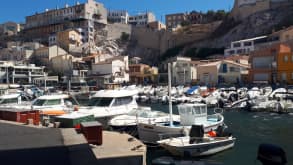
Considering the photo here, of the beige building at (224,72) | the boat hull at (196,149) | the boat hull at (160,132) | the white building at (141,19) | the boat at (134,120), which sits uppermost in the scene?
the white building at (141,19)

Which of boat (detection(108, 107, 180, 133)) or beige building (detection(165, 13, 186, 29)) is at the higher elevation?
beige building (detection(165, 13, 186, 29))

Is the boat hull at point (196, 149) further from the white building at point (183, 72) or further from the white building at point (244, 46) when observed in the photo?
the white building at point (244, 46)

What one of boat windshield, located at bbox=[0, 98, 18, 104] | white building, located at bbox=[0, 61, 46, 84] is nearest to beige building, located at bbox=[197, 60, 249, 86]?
boat windshield, located at bbox=[0, 98, 18, 104]

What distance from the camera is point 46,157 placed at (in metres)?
7.19

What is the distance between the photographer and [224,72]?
2237 inches

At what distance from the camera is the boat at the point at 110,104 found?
18.1 m

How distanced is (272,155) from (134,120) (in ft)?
36.0

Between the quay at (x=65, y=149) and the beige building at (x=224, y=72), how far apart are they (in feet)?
155

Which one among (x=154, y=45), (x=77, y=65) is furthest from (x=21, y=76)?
(x=154, y=45)

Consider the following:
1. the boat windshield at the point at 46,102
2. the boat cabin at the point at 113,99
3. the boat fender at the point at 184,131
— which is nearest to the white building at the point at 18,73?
the boat windshield at the point at 46,102

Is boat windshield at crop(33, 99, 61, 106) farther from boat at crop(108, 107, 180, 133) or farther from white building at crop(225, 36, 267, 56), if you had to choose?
white building at crop(225, 36, 267, 56)

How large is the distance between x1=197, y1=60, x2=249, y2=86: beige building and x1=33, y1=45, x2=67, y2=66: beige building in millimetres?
46880

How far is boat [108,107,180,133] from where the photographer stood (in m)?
16.7

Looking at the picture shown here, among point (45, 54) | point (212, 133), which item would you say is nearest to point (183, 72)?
point (45, 54)
